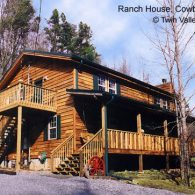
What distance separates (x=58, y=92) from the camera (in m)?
21.4

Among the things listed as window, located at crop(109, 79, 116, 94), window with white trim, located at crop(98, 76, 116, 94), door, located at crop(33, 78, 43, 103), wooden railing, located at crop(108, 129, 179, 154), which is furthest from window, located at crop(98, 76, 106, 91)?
wooden railing, located at crop(108, 129, 179, 154)

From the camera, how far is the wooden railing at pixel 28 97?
1931cm

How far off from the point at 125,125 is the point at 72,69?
218 inches

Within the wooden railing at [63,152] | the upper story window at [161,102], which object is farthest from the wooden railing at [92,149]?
the upper story window at [161,102]

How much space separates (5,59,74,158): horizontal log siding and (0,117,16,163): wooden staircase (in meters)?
Answer: 1.78

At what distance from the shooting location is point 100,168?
16688mm

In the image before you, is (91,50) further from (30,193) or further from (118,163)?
(30,193)

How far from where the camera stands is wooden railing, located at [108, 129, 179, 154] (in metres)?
18.0

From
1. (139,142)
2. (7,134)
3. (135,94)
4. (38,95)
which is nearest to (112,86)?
(135,94)

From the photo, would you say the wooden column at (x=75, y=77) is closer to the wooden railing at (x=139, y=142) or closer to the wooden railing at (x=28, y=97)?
the wooden railing at (x=28, y=97)

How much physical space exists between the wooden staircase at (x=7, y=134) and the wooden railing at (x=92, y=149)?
8104mm

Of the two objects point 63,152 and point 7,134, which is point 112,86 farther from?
point 7,134

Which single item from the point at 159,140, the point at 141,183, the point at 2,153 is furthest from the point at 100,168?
the point at 2,153

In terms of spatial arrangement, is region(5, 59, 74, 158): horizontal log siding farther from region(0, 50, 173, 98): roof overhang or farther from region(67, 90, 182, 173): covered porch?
region(67, 90, 182, 173): covered porch
